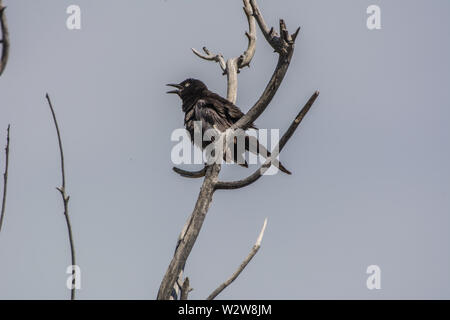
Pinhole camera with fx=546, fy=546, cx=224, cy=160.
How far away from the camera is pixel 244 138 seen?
554cm

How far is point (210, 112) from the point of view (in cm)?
636

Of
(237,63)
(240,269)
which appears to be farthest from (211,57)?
(240,269)

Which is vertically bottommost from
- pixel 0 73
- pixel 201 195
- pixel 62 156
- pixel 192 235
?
pixel 192 235

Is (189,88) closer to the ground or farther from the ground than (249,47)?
closer to the ground

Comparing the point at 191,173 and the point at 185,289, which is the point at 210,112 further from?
the point at 185,289

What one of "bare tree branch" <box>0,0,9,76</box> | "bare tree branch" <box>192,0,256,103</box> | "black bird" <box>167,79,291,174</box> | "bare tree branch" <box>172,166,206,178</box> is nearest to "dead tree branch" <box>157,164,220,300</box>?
"bare tree branch" <box>172,166,206,178</box>

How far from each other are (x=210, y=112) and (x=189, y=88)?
1006 mm

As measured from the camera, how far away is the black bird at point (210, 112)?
613 centimetres

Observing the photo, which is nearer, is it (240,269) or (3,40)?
(3,40)

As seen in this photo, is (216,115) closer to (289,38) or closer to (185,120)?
(185,120)

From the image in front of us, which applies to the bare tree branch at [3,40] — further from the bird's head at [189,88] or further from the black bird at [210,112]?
the bird's head at [189,88]

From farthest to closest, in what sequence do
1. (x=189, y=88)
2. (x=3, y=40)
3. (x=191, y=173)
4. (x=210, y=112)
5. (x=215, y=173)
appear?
(x=189, y=88), (x=210, y=112), (x=191, y=173), (x=215, y=173), (x=3, y=40)
